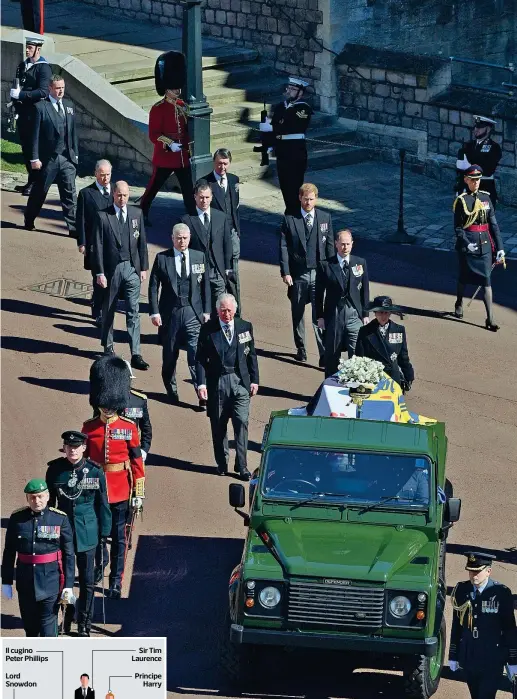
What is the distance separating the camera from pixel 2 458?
16.1m

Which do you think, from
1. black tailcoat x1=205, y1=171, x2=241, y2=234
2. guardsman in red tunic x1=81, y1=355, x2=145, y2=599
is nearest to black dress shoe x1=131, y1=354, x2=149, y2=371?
black tailcoat x1=205, y1=171, x2=241, y2=234

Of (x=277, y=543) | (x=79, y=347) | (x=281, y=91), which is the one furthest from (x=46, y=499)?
(x=281, y=91)

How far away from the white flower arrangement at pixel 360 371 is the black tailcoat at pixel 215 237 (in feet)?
12.6

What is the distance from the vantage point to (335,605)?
38.8 feet

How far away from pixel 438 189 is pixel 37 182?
669cm

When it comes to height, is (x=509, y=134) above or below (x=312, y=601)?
above

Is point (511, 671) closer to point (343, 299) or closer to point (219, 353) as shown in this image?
point (219, 353)

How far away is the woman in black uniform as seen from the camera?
19.6m

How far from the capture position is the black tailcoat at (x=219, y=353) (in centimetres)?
1578

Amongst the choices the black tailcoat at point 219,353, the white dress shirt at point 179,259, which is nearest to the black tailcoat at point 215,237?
the white dress shirt at point 179,259

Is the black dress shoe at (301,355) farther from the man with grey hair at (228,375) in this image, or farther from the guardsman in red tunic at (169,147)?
the guardsman in red tunic at (169,147)

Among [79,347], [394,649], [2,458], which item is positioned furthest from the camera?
[79,347]

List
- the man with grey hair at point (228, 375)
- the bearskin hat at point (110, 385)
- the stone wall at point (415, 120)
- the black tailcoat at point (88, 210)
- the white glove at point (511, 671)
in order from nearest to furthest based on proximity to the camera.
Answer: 1. the white glove at point (511, 671)
2. the bearskin hat at point (110, 385)
3. the man with grey hair at point (228, 375)
4. the black tailcoat at point (88, 210)
5. the stone wall at point (415, 120)

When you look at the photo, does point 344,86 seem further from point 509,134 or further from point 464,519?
point 464,519
